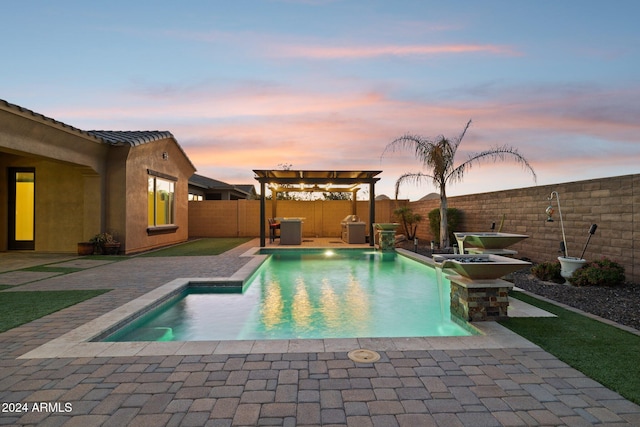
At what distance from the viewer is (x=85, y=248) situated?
978cm

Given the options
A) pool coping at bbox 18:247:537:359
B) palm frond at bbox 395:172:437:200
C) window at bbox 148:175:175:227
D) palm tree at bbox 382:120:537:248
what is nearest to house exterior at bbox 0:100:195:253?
window at bbox 148:175:175:227

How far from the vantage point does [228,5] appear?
809 centimetres

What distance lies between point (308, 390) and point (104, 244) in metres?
9.87

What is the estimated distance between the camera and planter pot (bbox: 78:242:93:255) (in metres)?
9.77

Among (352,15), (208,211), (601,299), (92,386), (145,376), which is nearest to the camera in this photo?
(92,386)

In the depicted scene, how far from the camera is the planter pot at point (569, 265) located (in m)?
5.85

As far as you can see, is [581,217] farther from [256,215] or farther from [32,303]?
[256,215]

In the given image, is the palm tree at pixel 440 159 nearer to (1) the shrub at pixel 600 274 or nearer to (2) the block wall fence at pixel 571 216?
(2) the block wall fence at pixel 571 216

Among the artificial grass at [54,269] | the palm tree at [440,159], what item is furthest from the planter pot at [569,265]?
the artificial grass at [54,269]

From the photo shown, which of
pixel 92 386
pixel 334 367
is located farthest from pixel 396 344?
pixel 92 386

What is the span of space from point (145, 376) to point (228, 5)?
8512 millimetres

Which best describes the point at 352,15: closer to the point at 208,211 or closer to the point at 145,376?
the point at 145,376

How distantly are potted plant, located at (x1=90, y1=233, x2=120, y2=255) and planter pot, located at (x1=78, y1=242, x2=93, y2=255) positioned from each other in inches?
4.4

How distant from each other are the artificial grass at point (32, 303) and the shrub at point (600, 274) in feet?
26.0
